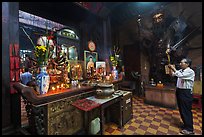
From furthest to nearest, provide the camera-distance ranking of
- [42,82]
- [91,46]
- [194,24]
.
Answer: [91,46] → [194,24] → [42,82]

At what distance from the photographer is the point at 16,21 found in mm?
2691

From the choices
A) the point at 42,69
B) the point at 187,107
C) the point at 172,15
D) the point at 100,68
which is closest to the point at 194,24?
the point at 172,15

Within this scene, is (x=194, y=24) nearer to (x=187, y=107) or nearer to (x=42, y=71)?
(x=187, y=107)

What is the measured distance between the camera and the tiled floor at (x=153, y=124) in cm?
303

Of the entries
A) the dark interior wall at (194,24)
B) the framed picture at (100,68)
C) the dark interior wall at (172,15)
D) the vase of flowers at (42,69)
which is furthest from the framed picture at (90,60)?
the dark interior wall at (194,24)

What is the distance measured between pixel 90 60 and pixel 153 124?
122 inches

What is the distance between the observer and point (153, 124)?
3.41m

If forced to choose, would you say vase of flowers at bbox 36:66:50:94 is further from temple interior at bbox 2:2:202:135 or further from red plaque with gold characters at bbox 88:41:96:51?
Result: red plaque with gold characters at bbox 88:41:96:51

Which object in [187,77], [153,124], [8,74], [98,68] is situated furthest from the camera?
[98,68]

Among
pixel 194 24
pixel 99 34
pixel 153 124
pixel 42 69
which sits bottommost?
pixel 153 124

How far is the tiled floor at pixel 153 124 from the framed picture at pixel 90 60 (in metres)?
2.10

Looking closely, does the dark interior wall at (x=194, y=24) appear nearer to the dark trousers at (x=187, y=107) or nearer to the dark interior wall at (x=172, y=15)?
the dark interior wall at (x=172, y=15)

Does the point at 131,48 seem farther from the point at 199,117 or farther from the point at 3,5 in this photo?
the point at 3,5

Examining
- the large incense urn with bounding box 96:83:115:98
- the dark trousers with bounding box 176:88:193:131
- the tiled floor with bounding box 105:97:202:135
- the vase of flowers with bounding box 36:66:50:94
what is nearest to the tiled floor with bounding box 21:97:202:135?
the tiled floor with bounding box 105:97:202:135
